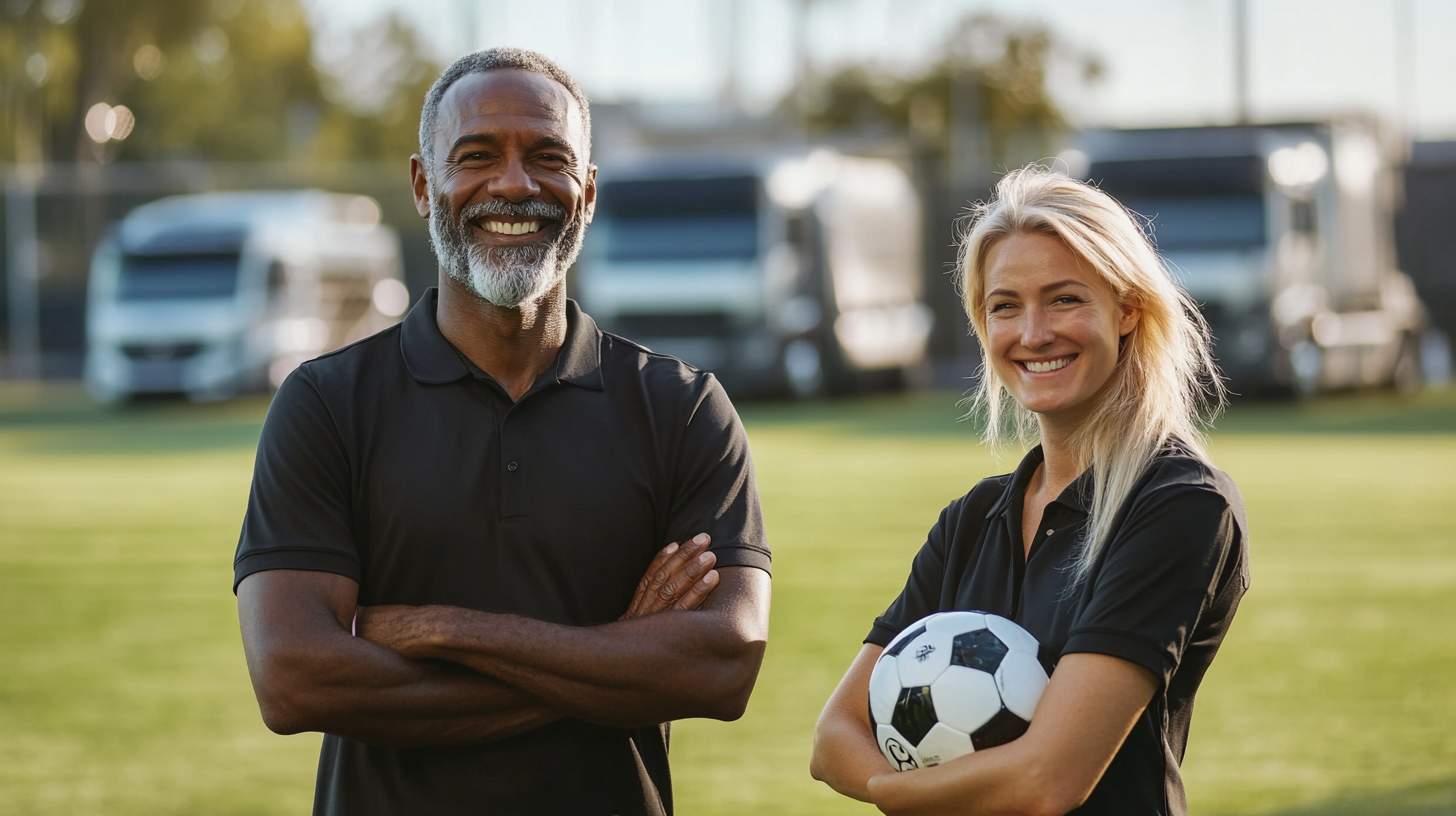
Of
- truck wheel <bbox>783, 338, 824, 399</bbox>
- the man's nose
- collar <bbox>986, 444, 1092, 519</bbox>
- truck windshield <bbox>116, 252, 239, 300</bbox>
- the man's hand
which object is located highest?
the man's nose

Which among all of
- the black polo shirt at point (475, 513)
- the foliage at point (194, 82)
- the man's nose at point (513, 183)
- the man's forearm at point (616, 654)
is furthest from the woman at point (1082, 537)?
the foliage at point (194, 82)

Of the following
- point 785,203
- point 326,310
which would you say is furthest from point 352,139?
point 785,203

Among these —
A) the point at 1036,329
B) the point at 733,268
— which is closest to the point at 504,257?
the point at 1036,329

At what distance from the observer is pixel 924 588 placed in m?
3.45

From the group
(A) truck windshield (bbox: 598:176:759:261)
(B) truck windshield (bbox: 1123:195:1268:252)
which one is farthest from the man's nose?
(A) truck windshield (bbox: 598:176:759:261)

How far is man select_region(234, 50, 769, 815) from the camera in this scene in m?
3.25

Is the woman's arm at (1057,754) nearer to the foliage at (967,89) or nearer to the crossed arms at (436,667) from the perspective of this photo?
the crossed arms at (436,667)

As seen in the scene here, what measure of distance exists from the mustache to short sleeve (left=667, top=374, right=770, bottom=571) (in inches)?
17.3

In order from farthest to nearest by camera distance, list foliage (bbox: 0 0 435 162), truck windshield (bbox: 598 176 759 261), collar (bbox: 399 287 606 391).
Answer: foliage (bbox: 0 0 435 162) < truck windshield (bbox: 598 176 759 261) < collar (bbox: 399 287 606 391)

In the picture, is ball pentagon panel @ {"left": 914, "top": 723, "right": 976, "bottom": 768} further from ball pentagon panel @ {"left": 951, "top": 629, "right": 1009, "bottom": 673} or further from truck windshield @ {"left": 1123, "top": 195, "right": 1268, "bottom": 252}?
truck windshield @ {"left": 1123, "top": 195, "right": 1268, "bottom": 252}

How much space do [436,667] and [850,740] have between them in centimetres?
75

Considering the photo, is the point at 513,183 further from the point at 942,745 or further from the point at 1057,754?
the point at 1057,754

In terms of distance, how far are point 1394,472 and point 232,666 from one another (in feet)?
35.4

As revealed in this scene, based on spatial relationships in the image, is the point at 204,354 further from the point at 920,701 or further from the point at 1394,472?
the point at 920,701
